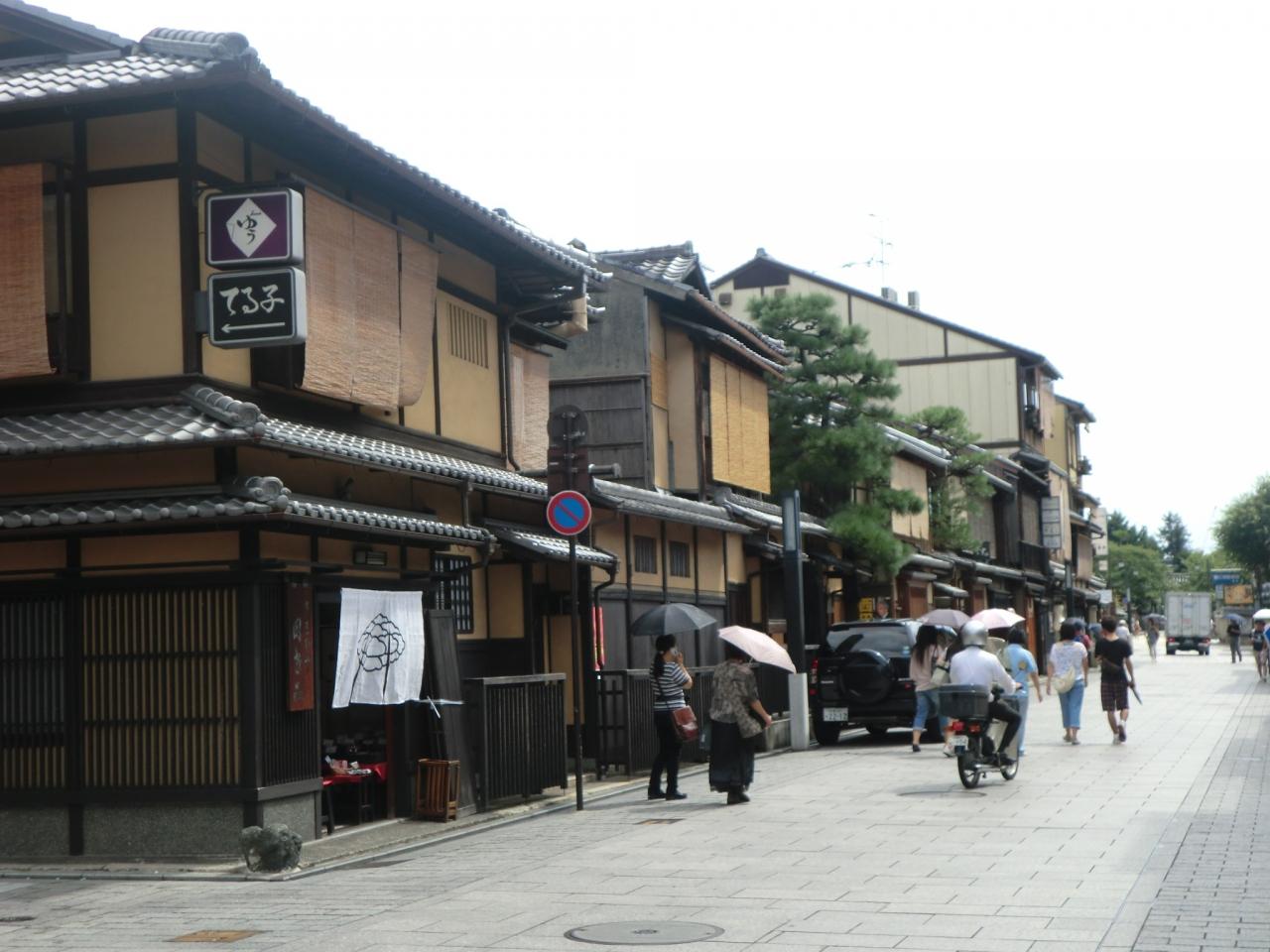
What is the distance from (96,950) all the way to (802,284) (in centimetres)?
4923

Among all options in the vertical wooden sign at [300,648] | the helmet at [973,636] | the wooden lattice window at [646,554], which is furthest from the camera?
the wooden lattice window at [646,554]

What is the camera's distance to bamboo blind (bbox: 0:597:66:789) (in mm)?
13477

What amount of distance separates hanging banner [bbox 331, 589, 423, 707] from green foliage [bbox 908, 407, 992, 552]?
3256 centimetres

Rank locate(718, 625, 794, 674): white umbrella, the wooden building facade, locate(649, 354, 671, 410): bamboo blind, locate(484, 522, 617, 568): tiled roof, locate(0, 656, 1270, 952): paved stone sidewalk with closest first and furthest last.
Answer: locate(0, 656, 1270, 952): paved stone sidewalk
the wooden building facade
locate(718, 625, 794, 674): white umbrella
locate(484, 522, 617, 568): tiled roof
locate(649, 354, 671, 410): bamboo blind

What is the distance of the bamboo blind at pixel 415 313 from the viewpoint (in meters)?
16.2

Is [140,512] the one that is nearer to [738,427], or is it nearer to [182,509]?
[182,509]

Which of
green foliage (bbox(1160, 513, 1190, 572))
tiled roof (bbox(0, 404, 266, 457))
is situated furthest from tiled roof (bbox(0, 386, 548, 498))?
green foliage (bbox(1160, 513, 1190, 572))

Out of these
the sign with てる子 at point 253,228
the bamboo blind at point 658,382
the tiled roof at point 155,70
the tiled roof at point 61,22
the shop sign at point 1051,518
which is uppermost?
the tiled roof at point 61,22

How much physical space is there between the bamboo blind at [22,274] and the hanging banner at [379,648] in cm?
335

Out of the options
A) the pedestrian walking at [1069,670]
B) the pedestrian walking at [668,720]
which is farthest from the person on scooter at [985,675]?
the pedestrian walking at [1069,670]

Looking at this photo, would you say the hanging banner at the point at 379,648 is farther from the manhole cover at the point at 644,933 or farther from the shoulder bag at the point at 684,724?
the manhole cover at the point at 644,933

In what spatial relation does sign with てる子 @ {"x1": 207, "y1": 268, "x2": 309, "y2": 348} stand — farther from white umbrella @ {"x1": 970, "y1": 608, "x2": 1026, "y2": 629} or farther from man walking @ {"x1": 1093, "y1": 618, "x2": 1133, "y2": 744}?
man walking @ {"x1": 1093, "y1": 618, "x2": 1133, "y2": 744}

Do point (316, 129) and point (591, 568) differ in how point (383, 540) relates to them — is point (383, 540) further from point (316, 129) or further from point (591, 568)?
point (591, 568)

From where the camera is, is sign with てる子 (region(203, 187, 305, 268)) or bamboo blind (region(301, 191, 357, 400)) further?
bamboo blind (region(301, 191, 357, 400))
